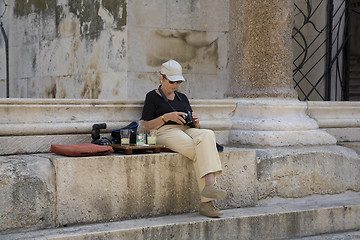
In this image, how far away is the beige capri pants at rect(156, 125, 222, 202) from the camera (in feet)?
18.2

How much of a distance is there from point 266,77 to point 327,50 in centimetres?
285

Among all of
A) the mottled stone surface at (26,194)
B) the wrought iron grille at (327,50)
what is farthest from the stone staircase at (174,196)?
the wrought iron grille at (327,50)

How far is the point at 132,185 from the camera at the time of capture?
17.9ft

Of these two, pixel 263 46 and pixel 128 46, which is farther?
pixel 128 46

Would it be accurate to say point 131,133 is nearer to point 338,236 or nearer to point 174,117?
point 174,117

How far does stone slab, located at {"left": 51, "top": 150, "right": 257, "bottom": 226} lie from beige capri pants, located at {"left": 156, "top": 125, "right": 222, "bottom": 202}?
0.12 meters

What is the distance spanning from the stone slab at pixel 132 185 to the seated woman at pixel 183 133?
0.18 metres

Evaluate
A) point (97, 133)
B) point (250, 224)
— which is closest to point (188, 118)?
point (97, 133)

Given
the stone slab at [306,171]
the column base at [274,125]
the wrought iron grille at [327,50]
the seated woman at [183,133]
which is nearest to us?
the seated woman at [183,133]

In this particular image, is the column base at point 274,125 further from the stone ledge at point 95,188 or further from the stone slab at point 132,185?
the stone ledge at point 95,188

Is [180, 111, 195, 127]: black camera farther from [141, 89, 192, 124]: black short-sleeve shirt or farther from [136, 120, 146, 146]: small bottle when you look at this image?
[136, 120, 146, 146]: small bottle

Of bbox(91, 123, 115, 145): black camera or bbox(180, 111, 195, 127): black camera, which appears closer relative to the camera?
bbox(91, 123, 115, 145): black camera

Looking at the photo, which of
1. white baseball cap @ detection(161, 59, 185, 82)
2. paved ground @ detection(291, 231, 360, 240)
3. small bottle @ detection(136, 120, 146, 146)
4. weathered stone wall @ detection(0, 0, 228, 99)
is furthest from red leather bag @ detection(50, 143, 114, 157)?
weathered stone wall @ detection(0, 0, 228, 99)

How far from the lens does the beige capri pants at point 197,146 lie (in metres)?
5.54
